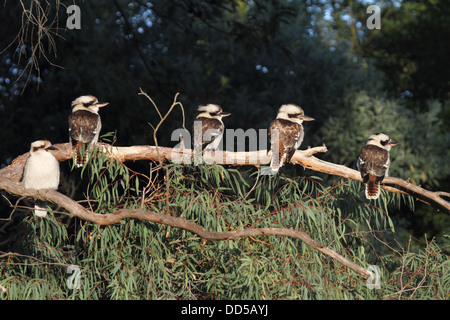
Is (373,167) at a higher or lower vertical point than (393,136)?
lower

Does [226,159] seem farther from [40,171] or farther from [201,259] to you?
[40,171]

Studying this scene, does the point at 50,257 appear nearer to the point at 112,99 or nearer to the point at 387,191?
the point at 387,191

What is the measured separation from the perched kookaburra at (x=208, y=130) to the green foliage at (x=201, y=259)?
625mm

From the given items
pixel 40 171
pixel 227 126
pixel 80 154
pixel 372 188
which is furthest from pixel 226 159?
pixel 227 126

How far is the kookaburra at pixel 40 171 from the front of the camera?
4.33m

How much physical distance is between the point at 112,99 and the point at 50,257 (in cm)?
453

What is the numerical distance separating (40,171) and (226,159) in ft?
4.20

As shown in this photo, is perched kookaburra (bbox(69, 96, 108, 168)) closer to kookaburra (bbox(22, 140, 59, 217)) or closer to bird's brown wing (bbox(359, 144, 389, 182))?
kookaburra (bbox(22, 140, 59, 217))

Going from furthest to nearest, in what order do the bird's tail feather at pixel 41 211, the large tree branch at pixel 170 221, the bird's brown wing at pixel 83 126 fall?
the bird's brown wing at pixel 83 126 → the bird's tail feather at pixel 41 211 → the large tree branch at pixel 170 221

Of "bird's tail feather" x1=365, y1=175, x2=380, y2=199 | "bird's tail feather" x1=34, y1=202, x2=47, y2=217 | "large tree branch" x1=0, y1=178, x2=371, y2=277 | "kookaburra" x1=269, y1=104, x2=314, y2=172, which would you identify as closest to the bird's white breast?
"bird's tail feather" x1=34, y1=202, x2=47, y2=217

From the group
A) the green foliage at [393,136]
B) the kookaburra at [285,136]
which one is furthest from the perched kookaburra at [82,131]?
the green foliage at [393,136]

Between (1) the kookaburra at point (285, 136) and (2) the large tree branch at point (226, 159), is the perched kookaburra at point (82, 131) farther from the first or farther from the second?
(1) the kookaburra at point (285, 136)

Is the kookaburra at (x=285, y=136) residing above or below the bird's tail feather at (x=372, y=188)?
above

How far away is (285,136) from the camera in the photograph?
17.1 feet
